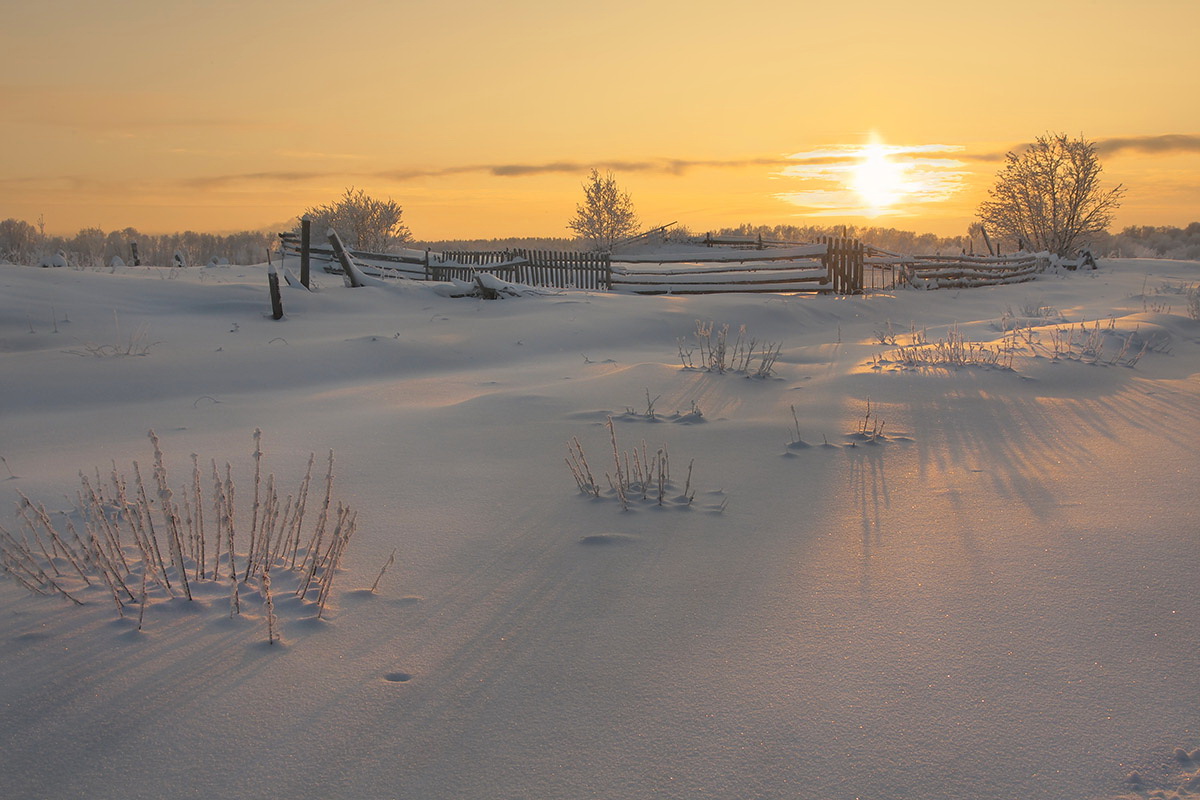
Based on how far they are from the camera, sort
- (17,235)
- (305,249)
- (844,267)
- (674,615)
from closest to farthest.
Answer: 1. (674,615)
2. (305,249)
3. (844,267)
4. (17,235)

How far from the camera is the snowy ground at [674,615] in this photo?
7.54ft

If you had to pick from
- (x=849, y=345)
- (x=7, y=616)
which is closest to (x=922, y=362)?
(x=849, y=345)

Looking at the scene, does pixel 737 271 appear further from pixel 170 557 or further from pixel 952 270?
pixel 170 557

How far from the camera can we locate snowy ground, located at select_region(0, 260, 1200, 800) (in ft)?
7.54

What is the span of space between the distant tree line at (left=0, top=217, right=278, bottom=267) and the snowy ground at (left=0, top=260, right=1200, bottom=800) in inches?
919


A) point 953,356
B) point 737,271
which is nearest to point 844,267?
point 737,271

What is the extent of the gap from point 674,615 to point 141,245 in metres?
56.8

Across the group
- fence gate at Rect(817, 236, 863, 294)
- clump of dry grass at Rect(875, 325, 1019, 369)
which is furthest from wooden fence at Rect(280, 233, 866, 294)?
clump of dry grass at Rect(875, 325, 1019, 369)

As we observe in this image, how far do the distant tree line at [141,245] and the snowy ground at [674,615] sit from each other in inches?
919

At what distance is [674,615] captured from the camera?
3.17 metres

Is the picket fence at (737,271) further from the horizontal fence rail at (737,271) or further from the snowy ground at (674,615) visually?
the snowy ground at (674,615)

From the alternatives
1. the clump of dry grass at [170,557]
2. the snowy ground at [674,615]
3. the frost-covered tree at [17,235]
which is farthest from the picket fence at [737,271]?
the frost-covered tree at [17,235]

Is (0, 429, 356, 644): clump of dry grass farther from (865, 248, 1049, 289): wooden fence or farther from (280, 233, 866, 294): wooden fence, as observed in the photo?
(865, 248, 1049, 289): wooden fence

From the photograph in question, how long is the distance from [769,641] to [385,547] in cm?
187
